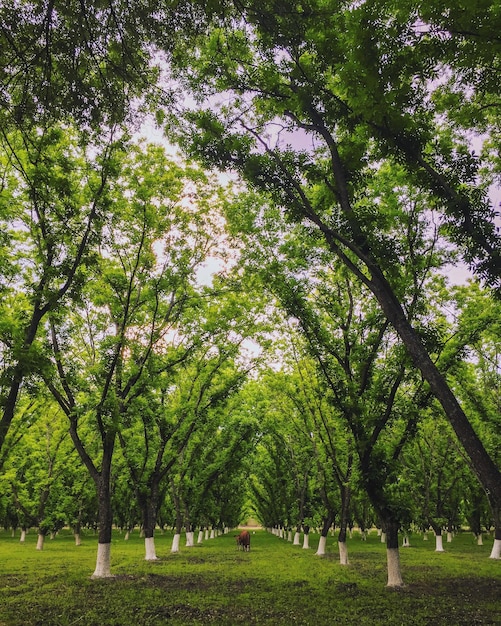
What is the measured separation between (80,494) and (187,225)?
1116 inches

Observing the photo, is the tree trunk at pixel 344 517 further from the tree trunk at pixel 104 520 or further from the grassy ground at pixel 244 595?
the tree trunk at pixel 104 520

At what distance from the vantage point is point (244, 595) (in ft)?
41.0

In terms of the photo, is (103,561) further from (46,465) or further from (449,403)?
(46,465)

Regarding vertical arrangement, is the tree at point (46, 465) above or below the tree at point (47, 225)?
below

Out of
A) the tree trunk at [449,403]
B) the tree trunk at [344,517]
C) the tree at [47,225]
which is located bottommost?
the tree trunk at [344,517]

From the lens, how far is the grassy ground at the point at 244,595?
9.69 meters

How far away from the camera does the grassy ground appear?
9.69 meters

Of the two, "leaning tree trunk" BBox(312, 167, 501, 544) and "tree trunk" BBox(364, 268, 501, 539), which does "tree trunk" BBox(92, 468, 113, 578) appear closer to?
"leaning tree trunk" BBox(312, 167, 501, 544)

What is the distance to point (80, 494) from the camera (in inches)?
1368

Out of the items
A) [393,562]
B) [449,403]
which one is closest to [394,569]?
[393,562]

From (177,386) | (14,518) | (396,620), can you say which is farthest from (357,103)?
(14,518)

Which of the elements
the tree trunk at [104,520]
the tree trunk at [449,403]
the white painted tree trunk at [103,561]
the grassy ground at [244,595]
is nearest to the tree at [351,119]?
the tree trunk at [449,403]

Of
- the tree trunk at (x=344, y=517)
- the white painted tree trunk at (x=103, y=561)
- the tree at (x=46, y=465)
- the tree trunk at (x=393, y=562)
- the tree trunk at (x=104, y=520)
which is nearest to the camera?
the tree trunk at (x=393, y=562)

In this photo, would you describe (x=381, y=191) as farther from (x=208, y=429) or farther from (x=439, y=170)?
(x=208, y=429)
